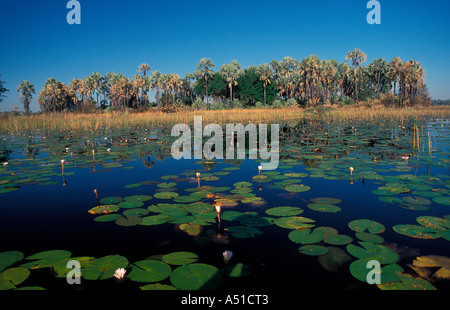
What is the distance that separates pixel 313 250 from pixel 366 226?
0.82 metres

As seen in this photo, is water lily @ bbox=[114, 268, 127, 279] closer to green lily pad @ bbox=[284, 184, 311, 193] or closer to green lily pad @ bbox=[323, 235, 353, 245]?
green lily pad @ bbox=[323, 235, 353, 245]

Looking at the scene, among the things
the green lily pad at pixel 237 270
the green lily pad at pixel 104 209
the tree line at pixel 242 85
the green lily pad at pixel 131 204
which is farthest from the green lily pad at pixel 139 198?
the tree line at pixel 242 85

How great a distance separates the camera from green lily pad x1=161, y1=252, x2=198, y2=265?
2.14m

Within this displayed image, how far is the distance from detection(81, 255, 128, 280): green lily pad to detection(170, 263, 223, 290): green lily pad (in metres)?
0.49

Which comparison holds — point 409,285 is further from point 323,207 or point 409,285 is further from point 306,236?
point 323,207

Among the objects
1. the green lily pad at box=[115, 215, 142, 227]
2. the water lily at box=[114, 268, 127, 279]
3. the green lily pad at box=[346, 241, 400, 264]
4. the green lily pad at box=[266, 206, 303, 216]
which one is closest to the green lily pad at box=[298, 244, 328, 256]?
the green lily pad at box=[346, 241, 400, 264]

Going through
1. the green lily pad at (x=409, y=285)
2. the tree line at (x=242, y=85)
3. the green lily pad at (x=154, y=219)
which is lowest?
the green lily pad at (x=409, y=285)

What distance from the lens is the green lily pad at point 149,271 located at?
194 centimetres

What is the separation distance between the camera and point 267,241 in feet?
8.27

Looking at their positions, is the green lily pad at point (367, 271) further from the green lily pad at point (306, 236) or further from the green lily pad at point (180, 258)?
the green lily pad at point (180, 258)

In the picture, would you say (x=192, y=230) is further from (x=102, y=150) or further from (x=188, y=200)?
(x=102, y=150)

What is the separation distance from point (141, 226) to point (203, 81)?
199 feet

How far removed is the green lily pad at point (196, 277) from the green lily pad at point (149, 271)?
83mm
